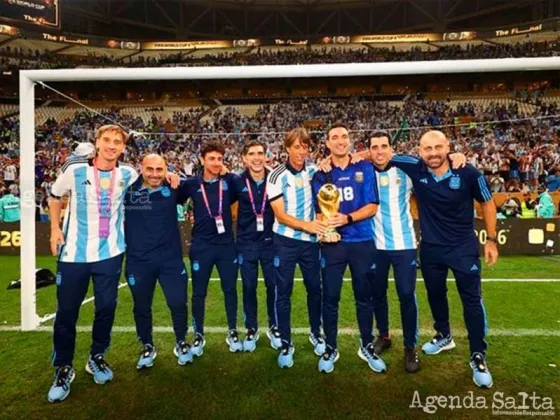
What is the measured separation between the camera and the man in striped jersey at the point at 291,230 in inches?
142

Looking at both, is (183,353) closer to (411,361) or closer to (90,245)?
(90,245)

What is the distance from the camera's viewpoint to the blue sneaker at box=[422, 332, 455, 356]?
4.00m

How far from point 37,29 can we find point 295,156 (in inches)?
1368

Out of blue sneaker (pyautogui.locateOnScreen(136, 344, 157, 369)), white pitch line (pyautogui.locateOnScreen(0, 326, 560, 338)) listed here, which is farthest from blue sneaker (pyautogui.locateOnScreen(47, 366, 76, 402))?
white pitch line (pyautogui.locateOnScreen(0, 326, 560, 338))

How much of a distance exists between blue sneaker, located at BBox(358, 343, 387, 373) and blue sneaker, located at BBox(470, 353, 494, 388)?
74 cm

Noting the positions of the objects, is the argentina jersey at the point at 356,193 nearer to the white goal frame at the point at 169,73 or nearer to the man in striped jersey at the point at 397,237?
the man in striped jersey at the point at 397,237

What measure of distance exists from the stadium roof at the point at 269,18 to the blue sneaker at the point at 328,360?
3410 centimetres

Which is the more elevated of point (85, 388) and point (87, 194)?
point (87, 194)

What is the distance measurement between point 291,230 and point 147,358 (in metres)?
1.79

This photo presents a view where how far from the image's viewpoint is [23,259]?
181 inches

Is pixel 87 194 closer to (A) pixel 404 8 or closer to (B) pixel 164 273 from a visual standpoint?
(B) pixel 164 273

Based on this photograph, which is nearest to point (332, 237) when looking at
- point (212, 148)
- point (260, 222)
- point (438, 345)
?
point (260, 222)

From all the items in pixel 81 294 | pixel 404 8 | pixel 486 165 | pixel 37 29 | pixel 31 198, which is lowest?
pixel 81 294

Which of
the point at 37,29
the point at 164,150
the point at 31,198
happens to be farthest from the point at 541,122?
the point at 37,29
